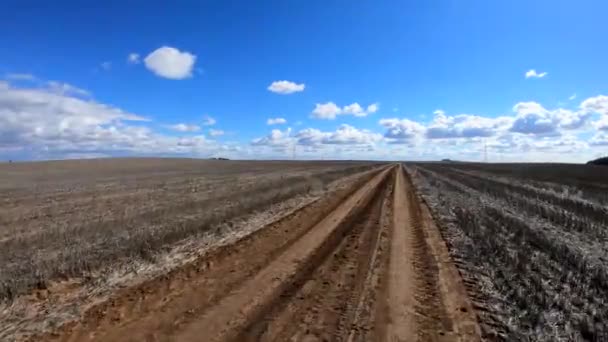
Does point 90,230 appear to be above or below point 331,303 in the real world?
above

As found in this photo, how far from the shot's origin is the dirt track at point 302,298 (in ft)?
17.3

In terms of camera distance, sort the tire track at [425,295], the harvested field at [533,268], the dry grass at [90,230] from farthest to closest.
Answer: the dry grass at [90,230] < the harvested field at [533,268] < the tire track at [425,295]

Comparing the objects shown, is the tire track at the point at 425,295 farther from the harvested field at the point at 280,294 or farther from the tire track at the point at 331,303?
the tire track at the point at 331,303

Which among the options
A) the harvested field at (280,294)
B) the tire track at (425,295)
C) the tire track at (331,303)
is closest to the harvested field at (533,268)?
the tire track at (425,295)

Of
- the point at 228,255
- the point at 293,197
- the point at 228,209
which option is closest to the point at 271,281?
the point at 228,255

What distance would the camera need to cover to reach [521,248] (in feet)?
31.3

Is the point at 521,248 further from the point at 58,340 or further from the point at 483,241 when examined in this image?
the point at 58,340

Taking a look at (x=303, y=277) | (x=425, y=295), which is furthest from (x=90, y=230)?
(x=425, y=295)

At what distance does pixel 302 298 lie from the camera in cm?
644

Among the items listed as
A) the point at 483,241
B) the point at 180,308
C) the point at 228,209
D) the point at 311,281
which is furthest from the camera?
the point at 228,209

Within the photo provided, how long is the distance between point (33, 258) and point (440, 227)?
417 inches

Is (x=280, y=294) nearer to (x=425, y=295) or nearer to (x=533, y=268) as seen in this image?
(x=425, y=295)

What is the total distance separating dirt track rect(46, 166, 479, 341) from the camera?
529 cm

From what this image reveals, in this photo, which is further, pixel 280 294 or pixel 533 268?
pixel 533 268
